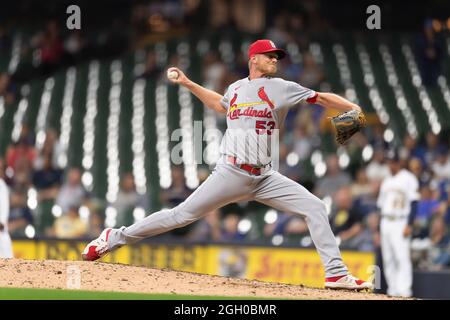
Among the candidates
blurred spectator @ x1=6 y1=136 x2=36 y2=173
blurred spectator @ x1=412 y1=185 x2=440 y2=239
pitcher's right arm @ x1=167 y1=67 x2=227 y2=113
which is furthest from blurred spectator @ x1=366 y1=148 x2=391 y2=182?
pitcher's right arm @ x1=167 y1=67 x2=227 y2=113

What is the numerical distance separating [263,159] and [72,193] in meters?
8.61

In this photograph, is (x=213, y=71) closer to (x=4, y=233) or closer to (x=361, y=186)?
(x=361, y=186)

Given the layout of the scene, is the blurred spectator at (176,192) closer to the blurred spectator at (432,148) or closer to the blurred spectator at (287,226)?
the blurred spectator at (287,226)

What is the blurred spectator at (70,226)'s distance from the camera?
52.0 feet

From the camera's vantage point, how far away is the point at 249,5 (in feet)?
80.8

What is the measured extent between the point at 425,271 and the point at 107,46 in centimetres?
1165

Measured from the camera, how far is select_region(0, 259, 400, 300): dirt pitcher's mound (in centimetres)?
830

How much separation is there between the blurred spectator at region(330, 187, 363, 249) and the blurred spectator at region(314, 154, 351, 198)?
0.70 m

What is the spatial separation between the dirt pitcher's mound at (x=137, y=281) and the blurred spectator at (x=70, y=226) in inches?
255

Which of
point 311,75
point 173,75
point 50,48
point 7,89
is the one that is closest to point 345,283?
point 173,75
